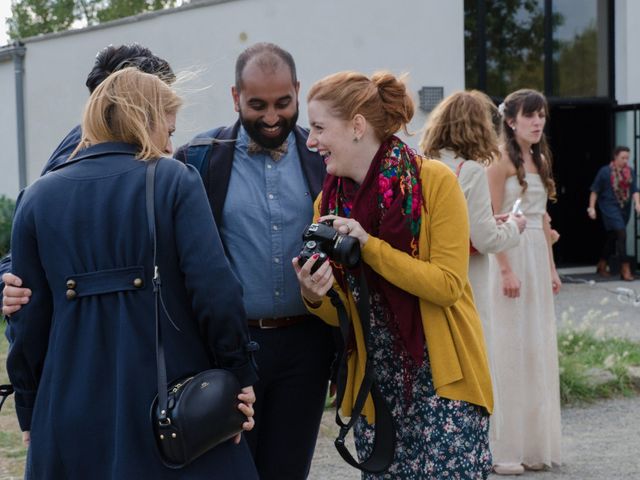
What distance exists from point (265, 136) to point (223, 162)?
0.57ft

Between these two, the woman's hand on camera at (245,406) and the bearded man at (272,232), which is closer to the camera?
the woman's hand on camera at (245,406)

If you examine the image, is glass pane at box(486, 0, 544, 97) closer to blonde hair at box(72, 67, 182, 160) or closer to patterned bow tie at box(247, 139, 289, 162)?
patterned bow tie at box(247, 139, 289, 162)

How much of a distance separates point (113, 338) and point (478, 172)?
245 cm

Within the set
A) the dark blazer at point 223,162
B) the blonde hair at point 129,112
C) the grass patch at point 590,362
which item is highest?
the blonde hair at point 129,112

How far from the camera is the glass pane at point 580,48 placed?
623 inches

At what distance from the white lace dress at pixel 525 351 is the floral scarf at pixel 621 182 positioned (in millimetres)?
9928

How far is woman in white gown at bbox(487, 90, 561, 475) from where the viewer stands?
5.47 meters

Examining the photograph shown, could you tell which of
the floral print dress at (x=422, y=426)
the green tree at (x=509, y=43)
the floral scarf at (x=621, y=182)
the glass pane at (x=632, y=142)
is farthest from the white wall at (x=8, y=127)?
the floral print dress at (x=422, y=426)

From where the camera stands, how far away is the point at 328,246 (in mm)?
3102

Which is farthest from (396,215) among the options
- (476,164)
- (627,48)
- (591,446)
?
(627,48)

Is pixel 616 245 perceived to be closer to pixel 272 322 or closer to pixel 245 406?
pixel 272 322

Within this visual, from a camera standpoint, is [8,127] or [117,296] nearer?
[117,296]

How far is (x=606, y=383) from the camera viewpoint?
290 inches

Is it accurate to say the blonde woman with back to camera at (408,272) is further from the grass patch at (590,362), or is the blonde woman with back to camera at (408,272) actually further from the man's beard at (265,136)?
the grass patch at (590,362)
